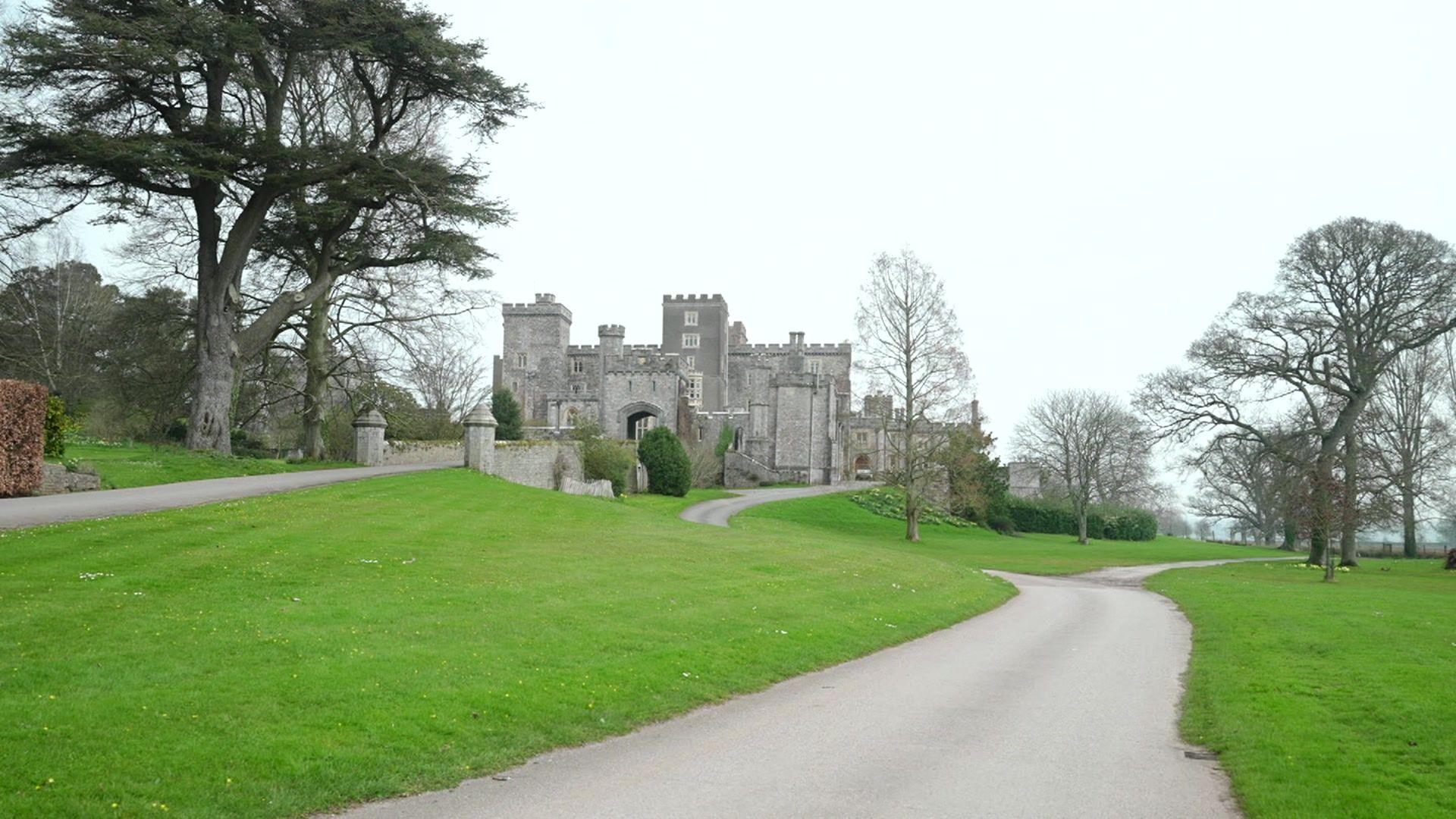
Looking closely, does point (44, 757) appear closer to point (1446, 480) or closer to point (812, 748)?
point (812, 748)

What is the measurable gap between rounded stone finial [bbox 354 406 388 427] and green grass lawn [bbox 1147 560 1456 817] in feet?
76.1

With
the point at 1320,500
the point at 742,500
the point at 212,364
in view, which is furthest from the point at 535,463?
the point at 1320,500

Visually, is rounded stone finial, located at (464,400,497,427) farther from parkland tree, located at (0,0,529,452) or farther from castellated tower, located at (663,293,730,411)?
castellated tower, located at (663,293,730,411)

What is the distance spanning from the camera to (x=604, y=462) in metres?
45.5

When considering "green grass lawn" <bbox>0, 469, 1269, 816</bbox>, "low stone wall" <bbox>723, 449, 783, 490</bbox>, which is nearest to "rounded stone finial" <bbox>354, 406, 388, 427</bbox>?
"green grass lawn" <bbox>0, 469, 1269, 816</bbox>

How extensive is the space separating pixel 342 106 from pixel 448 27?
822cm

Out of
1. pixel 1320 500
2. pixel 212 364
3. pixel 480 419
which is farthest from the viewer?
pixel 480 419

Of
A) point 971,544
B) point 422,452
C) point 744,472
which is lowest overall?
point 971,544

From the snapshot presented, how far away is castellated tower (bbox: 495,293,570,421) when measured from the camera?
276 ft

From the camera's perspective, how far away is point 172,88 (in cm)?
2692

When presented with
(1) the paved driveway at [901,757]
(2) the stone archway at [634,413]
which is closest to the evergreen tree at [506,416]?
(2) the stone archway at [634,413]

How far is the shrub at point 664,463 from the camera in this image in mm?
50906

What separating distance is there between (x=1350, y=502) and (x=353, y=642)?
3047cm

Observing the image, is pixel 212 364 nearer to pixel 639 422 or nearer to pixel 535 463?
pixel 535 463
